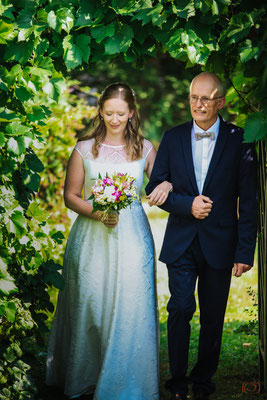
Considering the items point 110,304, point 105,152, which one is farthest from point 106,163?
point 110,304

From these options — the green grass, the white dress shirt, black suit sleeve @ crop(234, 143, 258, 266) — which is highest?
the white dress shirt

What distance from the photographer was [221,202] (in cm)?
416

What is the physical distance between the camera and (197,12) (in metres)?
3.62

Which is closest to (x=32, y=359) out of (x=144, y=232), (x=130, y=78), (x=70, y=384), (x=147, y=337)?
(x=70, y=384)

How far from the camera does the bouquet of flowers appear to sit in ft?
13.3

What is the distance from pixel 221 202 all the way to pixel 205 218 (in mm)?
150

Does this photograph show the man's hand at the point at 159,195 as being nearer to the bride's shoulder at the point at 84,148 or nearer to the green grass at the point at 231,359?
the bride's shoulder at the point at 84,148

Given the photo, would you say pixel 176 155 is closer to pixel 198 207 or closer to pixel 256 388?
pixel 198 207

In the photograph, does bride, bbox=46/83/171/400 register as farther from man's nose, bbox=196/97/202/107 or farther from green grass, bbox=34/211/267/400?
man's nose, bbox=196/97/202/107

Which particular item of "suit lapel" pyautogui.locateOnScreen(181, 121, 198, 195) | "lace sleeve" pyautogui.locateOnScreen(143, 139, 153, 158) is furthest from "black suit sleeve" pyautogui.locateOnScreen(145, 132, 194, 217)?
"lace sleeve" pyautogui.locateOnScreen(143, 139, 153, 158)

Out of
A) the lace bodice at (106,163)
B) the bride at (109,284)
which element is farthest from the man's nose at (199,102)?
the lace bodice at (106,163)

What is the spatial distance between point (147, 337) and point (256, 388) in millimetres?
907

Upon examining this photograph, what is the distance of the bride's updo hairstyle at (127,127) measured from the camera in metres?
4.52

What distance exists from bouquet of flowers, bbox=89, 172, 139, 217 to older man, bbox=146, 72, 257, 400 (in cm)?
16
